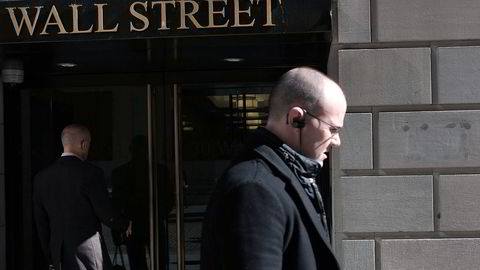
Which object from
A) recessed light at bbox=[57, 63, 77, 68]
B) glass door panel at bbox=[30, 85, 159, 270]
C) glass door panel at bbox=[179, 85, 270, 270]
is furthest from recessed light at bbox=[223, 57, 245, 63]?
recessed light at bbox=[57, 63, 77, 68]

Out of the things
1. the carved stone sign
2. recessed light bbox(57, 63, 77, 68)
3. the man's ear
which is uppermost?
the carved stone sign

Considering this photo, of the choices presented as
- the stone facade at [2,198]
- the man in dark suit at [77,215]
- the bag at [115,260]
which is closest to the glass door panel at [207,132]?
the bag at [115,260]

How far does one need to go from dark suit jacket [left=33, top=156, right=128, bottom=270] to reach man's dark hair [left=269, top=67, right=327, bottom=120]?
3.60 m

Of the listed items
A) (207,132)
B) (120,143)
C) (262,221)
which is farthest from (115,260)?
(262,221)

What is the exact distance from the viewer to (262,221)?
2.43 meters

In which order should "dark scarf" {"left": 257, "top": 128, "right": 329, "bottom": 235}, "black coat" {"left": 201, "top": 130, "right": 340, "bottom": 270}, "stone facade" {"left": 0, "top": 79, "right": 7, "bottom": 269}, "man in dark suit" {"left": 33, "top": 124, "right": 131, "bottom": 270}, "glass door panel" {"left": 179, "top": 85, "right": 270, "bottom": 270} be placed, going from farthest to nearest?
1. "glass door panel" {"left": 179, "top": 85, "right": 270, "bottom": 270}
2. "stone facade" {"left": 0, "top": 79, "right": 7, "bottom": 269}
3. "man in dark suit" {"left": 33, "top": 124, "right": 131, "bottom": 270}
4. "dark scarf" {"left": 257, "top": 128, "right": 329, "bottom": 235}
5. "black coat" {"left": 201, "top": 130, "right": 340, "bottom": 270}

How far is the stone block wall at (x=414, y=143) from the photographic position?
646 centimetres

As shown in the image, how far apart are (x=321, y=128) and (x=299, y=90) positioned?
17 cm

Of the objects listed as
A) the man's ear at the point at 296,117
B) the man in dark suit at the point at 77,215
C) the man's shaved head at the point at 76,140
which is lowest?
the man in dark suit at the point at 77,215

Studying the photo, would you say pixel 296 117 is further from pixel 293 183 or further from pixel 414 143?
pixel 414 143

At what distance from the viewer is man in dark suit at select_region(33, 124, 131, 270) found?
6.11 m

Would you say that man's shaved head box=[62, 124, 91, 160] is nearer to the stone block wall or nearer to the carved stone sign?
the carved stone sign

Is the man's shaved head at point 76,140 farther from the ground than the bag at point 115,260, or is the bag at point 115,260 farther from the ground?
the man's shaved head at point 76,140

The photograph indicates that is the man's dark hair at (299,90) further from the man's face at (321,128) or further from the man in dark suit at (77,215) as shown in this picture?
the man in dark suit at (77,215)
